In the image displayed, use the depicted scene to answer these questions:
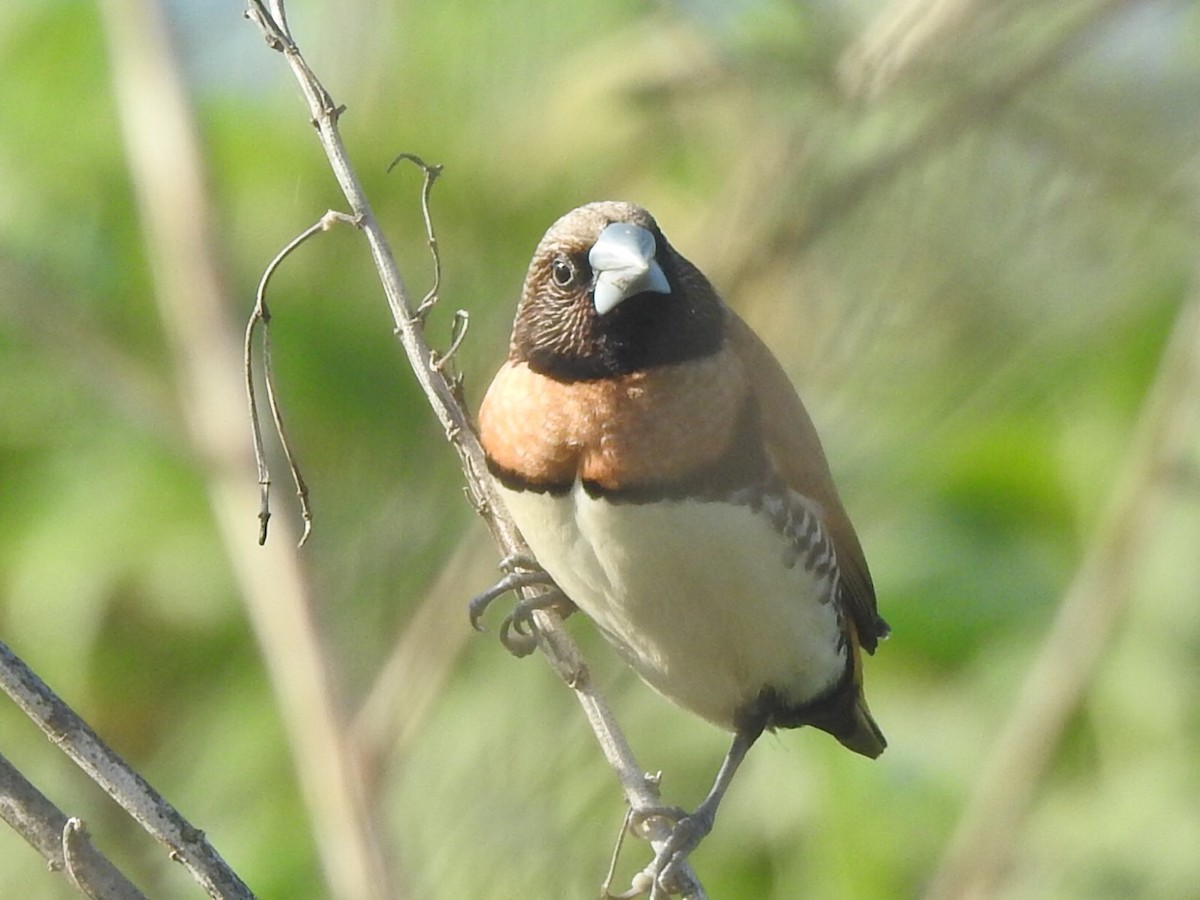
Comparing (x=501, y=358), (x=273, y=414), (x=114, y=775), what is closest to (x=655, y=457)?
(x=501, y=358)

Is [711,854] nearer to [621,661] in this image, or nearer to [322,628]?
[621,661]

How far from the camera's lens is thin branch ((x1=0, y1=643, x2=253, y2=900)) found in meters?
1.61

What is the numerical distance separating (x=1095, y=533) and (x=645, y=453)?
224 cm

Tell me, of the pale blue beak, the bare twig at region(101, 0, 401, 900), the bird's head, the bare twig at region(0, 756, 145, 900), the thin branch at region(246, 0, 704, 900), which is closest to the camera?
the bare twig at region(0, 756, 145, 900)

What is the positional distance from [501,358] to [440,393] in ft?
1.05

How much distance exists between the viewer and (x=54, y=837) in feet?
5.19

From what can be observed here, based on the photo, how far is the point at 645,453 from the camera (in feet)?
7.66

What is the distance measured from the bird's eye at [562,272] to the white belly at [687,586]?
0.27 metres

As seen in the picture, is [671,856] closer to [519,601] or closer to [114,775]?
[519,601]

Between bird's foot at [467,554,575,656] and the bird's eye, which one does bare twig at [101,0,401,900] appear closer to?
bird's foot at [467,554,575,656]

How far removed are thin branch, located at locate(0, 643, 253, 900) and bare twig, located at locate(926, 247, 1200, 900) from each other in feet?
4.79

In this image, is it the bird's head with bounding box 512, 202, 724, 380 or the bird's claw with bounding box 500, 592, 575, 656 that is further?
the bird's claw with bounding box 500, 592, 575, 656

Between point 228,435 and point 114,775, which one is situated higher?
point 114,775

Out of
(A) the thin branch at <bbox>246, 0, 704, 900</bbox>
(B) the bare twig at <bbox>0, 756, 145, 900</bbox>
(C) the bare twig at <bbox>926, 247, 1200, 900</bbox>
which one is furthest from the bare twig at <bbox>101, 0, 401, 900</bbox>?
(C) the bare twig at <bbox>926, 247, 1200, 900</bbox>
